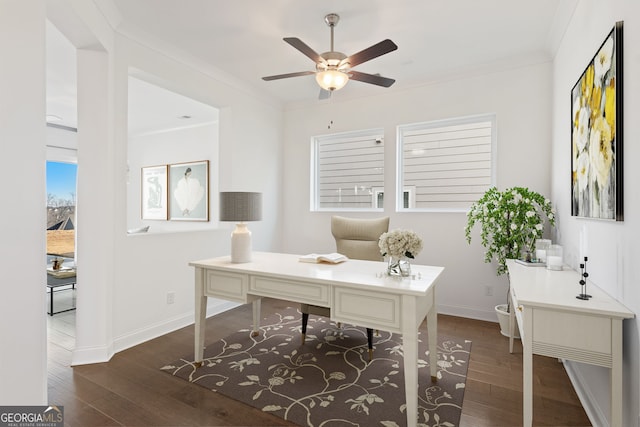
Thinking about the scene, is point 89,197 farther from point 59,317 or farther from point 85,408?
point 59,317

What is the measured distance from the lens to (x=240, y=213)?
2.33 metres

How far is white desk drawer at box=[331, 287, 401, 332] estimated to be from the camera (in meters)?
1.70

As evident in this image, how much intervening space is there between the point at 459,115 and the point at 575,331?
109 inches

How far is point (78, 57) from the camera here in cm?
249

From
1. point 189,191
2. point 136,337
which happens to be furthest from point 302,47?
point 189,191

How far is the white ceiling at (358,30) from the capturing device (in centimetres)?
246

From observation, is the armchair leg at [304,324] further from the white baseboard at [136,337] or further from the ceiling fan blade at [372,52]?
the ceiling fan blade at [372,52]

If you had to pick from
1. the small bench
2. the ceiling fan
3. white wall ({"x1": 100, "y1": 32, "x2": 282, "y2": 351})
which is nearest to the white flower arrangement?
the ceiling fan

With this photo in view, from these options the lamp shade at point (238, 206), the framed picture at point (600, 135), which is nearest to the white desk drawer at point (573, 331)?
the framed picture at point (600, 135)

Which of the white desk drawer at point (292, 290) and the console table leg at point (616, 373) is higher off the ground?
the white desk drawer at point (292, 290)

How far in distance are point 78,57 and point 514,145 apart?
4.04 m

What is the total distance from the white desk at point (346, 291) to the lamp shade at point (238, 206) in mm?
347

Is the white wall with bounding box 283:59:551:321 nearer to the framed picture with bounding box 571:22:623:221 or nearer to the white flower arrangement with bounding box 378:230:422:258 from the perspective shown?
the framed picture with bounding box 571:22:623:221

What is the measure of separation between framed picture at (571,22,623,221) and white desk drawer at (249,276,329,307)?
1524mm
